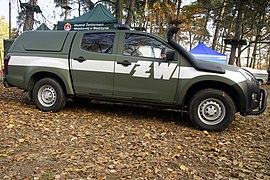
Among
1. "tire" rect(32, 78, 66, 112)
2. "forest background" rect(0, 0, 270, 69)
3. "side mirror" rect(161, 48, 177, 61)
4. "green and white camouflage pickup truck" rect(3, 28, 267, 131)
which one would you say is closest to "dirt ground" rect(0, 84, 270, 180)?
"tire" rect(32, 78, 66, 112)

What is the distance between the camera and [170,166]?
2869 mm

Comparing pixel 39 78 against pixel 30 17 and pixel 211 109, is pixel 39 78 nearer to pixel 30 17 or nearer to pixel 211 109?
pixel 211 109

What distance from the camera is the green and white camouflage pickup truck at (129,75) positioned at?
4.25 meters

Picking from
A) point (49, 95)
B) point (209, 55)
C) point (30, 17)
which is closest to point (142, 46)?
point (49, 95)

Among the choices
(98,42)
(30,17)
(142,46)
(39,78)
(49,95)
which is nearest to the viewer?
(142,46)

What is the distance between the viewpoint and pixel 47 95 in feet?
16.9

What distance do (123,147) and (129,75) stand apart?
166 cm

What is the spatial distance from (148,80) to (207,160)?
6.39 feet

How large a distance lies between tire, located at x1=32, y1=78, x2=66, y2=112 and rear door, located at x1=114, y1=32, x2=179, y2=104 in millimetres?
1254

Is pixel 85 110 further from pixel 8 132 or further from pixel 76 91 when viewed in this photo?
pixel 8 132

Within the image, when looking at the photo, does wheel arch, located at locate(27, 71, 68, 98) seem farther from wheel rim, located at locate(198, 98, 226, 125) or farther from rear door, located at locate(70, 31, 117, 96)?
wheel rim, located at locate(198, 98, 226, 125)

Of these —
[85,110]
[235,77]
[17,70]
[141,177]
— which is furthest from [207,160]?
[17,70]

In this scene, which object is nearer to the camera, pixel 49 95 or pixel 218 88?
pixel 218 88

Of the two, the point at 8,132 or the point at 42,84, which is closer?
the point at 8,132
